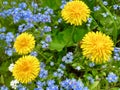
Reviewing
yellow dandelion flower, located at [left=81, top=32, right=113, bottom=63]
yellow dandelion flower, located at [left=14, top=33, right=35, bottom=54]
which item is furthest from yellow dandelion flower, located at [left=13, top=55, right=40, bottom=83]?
yellow dandelion flower, located at [left=81, top=32, right=113, bottom=63]

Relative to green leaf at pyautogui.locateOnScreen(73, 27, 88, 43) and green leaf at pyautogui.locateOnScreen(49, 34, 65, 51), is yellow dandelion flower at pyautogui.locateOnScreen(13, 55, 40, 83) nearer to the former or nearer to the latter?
green leaf at pyautogui.locateOnScreen(49, 34, 65, 51)

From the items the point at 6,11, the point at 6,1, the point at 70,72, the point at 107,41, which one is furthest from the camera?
the point at 6,1

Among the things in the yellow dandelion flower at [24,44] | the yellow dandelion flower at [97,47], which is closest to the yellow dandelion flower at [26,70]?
the yellow dandelion flower at [24,44]

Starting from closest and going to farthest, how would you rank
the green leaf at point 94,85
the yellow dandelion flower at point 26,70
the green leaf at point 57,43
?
the yellow dandelion flower at point 26,70 < the green leaf at point 94,85 < the green leaf at point 57,43

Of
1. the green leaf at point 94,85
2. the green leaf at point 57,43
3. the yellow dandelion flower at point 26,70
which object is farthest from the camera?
the green leaf at point 57,43

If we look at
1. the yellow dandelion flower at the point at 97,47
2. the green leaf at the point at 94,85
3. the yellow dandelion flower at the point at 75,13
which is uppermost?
the yellow dandelion flower at the point at 75,13

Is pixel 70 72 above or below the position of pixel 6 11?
below

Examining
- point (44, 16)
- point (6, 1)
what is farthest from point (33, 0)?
point (44, 16)

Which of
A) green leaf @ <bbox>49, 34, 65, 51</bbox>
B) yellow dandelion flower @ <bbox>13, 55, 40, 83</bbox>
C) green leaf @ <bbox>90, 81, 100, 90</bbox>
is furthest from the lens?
green leaf @ <bbox>49, 34, 65, 51</bbox>

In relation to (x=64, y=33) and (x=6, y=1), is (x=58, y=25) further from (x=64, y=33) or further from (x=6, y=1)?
(x=6, y=1)

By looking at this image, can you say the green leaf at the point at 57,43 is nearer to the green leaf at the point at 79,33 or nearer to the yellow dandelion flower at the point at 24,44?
the green leaf at the point at 79,33

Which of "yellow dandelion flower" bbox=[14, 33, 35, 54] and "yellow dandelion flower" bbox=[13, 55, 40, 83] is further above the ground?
"yellow dandelion flower" bbox=[14, 33, 35, 54]
